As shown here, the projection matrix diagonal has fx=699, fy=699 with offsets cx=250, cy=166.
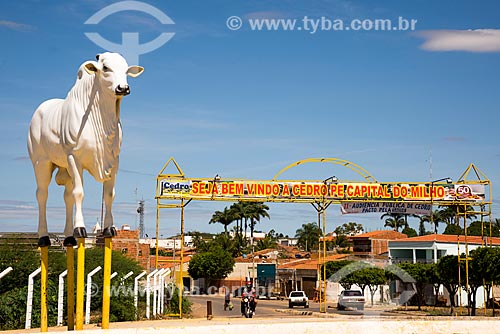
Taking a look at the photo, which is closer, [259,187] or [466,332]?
[466,332]

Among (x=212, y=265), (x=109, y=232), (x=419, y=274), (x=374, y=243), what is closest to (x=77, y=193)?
(x=109, y=232)

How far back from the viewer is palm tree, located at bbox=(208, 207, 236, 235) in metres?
96.1

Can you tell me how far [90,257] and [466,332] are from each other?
23.2 m

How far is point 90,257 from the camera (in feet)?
108

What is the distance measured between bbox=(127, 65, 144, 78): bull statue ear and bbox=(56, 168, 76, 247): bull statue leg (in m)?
2.34

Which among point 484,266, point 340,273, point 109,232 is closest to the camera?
point 109,232

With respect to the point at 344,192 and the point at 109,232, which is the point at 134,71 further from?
the point at 344,192

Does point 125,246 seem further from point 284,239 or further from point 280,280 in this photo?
point 284,239

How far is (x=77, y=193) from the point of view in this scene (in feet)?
38.7

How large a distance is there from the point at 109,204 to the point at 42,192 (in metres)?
1.56

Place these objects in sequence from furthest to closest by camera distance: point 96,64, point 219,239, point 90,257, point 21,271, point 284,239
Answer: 1. point 284,239
2. point 219,239
3. point 90,257
4. point 21,271
5. point 96,64

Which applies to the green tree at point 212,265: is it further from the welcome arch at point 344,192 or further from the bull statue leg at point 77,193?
the bull statue leg at point 77,193

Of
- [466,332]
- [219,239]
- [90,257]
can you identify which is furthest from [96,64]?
[219,239]

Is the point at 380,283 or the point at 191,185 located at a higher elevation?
the point at 191,185
